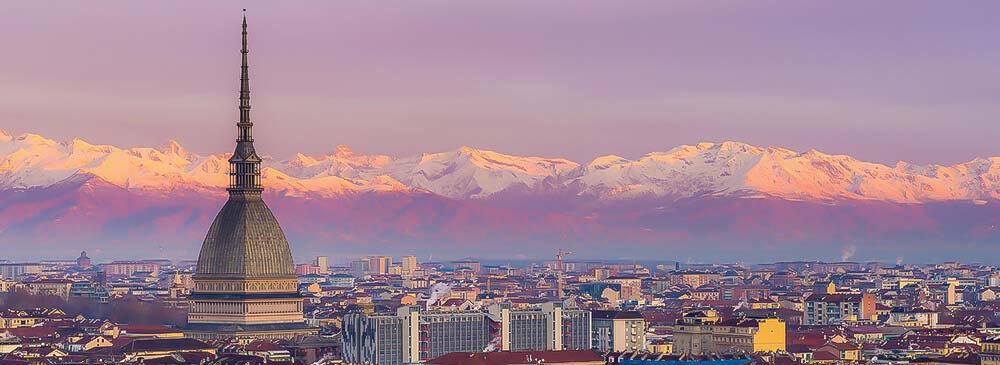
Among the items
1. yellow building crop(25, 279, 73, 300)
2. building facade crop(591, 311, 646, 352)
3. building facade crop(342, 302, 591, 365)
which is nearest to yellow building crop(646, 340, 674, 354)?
building facade crop(591, 311, 646, 352)

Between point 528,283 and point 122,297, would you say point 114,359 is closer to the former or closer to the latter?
point 122,297

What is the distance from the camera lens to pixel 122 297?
136500mm

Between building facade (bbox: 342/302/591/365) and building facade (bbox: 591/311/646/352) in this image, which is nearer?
building facade (bbox: 342/302/591/365)

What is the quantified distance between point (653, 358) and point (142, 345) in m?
16.7

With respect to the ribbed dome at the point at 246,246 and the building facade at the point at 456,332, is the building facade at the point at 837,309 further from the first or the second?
the building facade at the point at 456,332

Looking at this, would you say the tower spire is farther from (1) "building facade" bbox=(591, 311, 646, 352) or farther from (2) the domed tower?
(1) "building facade" bbox=(591, 311, 646, 352)

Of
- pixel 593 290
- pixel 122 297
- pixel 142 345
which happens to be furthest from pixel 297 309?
pixel 593 290

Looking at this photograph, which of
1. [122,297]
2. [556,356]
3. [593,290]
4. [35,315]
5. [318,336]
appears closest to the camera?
[556,356]

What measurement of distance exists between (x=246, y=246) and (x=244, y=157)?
3061 millimetres

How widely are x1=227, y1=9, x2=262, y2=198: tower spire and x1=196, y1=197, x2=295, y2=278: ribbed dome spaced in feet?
1.12

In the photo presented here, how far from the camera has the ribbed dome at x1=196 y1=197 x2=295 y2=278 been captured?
106938 millimetres

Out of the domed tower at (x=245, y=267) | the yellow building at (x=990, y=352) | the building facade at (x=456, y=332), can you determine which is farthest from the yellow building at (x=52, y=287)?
the yellow building at (x=990, y=352)

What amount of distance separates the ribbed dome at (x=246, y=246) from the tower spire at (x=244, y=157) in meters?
0.34

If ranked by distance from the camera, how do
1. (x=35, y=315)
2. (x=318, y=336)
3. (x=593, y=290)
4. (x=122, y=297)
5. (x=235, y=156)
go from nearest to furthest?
(x=318, y=336) → (x=235, y=156) → (x=35, y=315) → (x=122, y=297) → (x=593, y=290)
